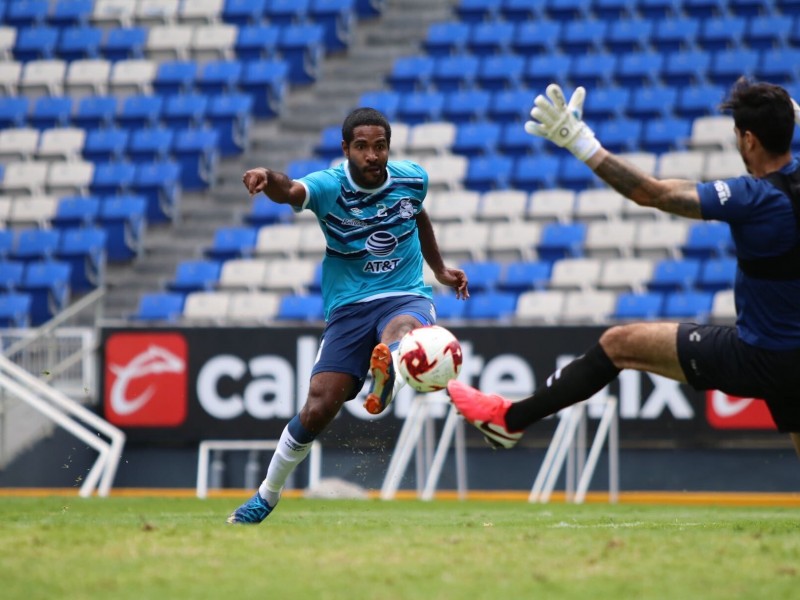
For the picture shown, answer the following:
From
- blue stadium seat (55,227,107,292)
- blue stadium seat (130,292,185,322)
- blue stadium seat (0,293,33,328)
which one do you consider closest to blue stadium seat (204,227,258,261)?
blue stadium seat (130,292,185,322)

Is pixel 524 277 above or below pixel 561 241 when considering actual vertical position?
below

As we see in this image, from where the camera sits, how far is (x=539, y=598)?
16.6 feet

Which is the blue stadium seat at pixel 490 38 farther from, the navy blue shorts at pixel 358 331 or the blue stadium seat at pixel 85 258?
the navy blue shorts at pixel 358 331

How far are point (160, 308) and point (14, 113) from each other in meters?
6.71

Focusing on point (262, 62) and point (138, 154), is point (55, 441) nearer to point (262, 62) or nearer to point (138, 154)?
point (138, 154)

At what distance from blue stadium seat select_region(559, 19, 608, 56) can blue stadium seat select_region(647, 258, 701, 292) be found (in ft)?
19.6

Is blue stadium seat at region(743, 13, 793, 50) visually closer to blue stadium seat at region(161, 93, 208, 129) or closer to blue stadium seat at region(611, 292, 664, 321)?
blue stadium seat at region(611, 292, 664, 321)

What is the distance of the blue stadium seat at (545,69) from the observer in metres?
22.6

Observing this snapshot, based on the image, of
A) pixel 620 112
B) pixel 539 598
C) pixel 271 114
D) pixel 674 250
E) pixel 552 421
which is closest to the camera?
pixel 539 598

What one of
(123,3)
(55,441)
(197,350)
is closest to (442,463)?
(197,350)

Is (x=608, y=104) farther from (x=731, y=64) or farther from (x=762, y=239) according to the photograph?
(x=762, y=239)

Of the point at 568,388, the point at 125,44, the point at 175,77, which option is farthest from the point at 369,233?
the point at 125,44

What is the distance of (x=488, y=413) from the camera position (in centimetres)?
711

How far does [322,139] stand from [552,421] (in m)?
8.34
